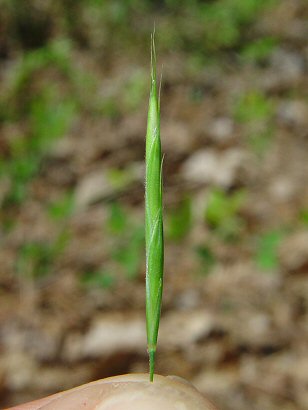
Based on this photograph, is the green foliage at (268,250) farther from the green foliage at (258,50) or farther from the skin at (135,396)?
the skin at (135,396)

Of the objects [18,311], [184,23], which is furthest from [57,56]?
[18,311]

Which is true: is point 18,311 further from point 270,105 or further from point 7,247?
point 270,105

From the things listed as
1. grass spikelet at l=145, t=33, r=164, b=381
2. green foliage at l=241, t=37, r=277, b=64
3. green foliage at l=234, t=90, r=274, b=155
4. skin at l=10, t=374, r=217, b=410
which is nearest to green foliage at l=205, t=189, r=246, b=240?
green foliage at l=234, t=90, r=274, b=155

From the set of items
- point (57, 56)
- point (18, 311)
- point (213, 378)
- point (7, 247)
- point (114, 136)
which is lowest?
point (213, 378)

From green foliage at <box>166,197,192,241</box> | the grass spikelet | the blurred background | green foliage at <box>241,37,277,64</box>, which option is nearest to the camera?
the grass spikelet

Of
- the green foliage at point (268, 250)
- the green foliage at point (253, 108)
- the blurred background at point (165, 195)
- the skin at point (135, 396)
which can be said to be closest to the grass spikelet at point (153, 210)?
the skin at point (135, 396)

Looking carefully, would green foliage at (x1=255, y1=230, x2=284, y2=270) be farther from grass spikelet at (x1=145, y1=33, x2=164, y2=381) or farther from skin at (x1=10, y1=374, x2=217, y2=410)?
grass spikelet at (x1=145, y1=33, x2=164, y2=381)

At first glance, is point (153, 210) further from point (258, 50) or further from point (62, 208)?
point (258, 50)
